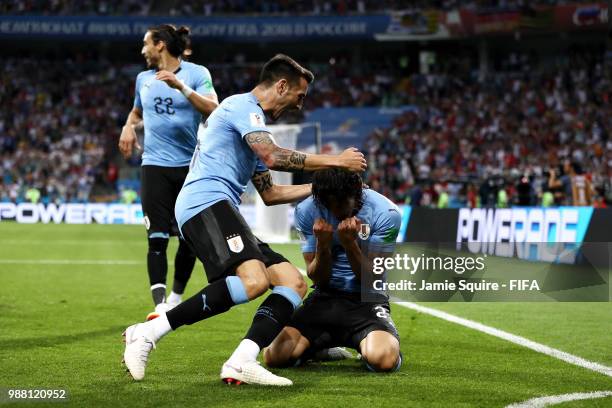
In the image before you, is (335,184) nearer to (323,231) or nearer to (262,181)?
(323,231)

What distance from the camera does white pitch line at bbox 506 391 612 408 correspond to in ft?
16.3

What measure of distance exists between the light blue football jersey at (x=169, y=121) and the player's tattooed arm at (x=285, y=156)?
2.83 meters

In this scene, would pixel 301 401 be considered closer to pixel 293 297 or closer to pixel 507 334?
pixel 293 297

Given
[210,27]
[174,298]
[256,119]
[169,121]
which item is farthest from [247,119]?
[210,27]

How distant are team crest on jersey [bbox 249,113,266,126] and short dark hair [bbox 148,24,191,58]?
9.46 feet

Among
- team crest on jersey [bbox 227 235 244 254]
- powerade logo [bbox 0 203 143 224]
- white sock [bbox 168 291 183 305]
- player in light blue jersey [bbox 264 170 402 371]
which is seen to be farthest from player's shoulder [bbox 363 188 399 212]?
powerade logo [bbox 0 203 143 224]

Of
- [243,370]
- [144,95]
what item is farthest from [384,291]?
[144,95]

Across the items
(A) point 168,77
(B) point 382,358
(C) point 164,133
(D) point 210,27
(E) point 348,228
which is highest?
(D) point 210,27

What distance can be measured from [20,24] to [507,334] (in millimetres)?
42240

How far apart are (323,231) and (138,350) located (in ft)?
4.16

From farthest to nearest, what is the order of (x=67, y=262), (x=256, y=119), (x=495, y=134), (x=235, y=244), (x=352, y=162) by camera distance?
(x=495, y=134), (x=67, y=262), (x=256, y=119), (x=235, y=244), (x=352, y=162)

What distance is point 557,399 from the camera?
5.15 metres

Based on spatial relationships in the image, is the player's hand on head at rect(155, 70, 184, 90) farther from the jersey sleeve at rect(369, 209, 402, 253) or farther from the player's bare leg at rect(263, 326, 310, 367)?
the player's bare leg at rect(263, 326, 310, 367)

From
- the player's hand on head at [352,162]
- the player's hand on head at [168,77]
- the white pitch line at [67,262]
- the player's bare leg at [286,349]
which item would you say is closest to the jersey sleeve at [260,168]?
the player's hand on head at [352,162]
